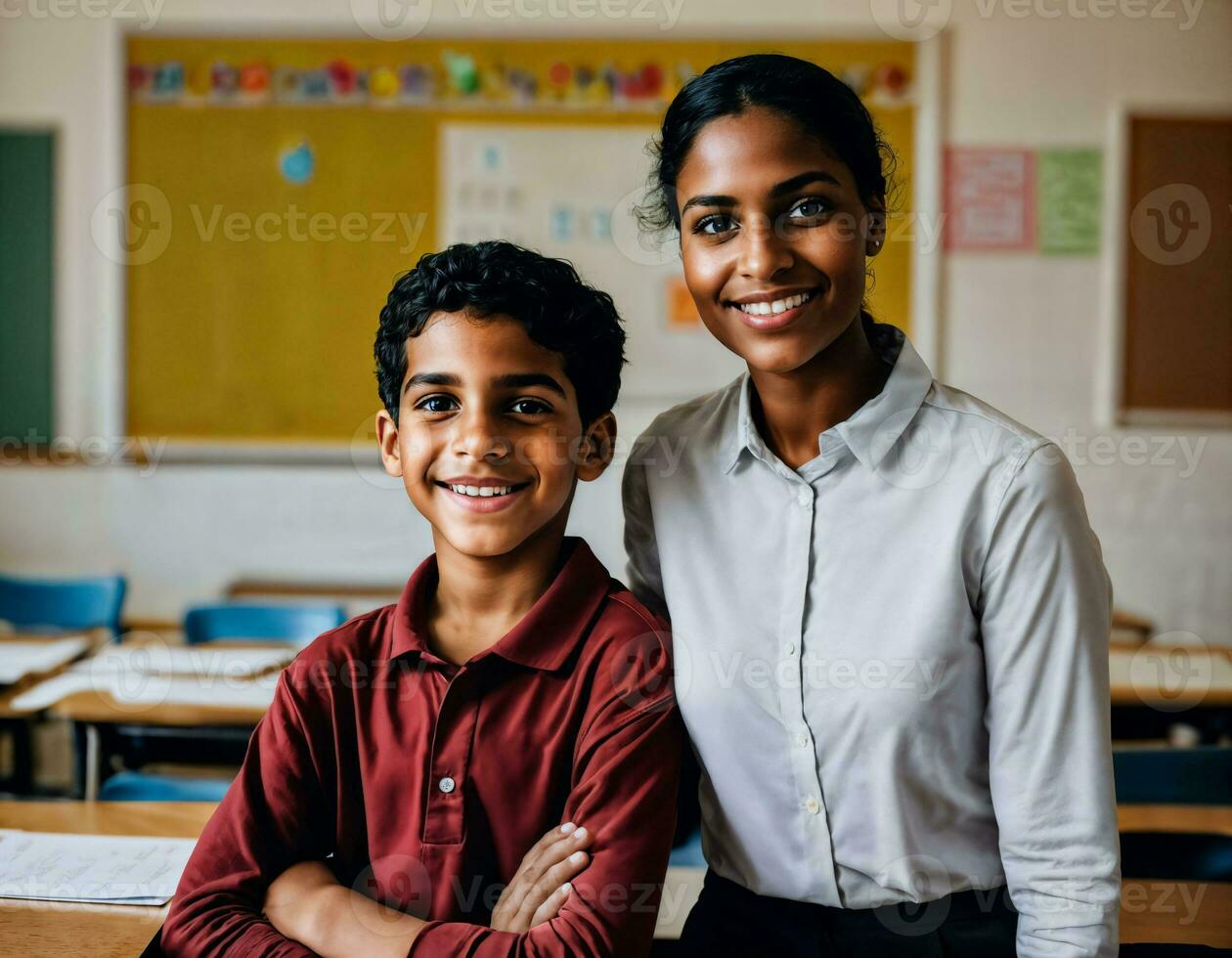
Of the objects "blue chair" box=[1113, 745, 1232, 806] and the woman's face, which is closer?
the woman's face

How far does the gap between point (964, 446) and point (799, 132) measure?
380mm

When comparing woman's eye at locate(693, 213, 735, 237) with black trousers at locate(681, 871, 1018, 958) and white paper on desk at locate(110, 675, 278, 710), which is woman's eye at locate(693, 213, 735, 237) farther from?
white paper on desk at locate(110, 675, 278, 710)

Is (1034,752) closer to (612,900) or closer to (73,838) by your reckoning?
(612,900)

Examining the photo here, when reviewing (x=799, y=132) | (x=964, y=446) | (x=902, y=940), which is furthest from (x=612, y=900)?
(x=799, y=132)

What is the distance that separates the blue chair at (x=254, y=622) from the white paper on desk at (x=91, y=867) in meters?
1.63

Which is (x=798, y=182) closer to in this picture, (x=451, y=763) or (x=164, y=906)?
(x=451, y=763)

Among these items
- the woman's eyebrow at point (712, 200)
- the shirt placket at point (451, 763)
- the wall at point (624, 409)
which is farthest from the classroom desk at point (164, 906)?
the wall at point (624, 409)

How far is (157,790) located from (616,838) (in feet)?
→ 4.48

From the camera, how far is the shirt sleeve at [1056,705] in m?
1.06

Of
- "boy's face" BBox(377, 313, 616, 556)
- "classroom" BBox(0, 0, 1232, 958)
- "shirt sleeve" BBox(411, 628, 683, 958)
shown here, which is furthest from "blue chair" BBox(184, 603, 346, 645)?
"shirt sleeve" BBox(411, 628, 683, 958)

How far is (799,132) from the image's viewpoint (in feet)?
3.72

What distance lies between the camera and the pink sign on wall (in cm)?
409

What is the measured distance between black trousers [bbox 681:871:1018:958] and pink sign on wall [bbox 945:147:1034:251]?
11.2ft

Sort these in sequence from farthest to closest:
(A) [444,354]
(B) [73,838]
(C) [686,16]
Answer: (C) [686,16] < (B) [73,838] < (A) [444,354]
